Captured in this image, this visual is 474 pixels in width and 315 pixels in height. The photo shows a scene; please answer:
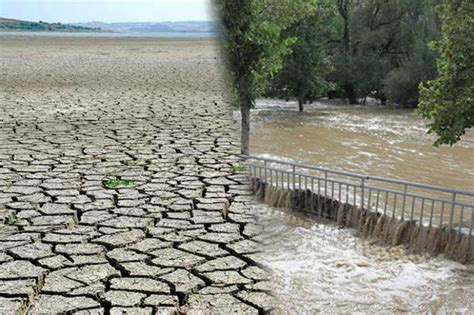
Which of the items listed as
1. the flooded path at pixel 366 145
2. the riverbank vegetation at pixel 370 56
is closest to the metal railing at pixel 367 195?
the riverbank vegetation at pixel 370 56

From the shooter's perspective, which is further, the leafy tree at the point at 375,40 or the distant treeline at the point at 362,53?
the leafy tree at the point at 375,40

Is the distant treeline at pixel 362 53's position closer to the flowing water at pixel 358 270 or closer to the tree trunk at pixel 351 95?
the tree trunk at pixel 351 95

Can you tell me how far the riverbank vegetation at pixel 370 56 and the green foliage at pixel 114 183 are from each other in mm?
2373

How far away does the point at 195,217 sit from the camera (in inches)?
162

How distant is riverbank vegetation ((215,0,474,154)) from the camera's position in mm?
7664

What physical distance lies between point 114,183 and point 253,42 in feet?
9.09

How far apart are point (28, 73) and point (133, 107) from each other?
28.1 ft

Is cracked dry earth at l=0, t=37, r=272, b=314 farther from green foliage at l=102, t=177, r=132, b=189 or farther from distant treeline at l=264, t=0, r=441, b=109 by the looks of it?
distant treeline at l=264, t=0, r=441, b=109

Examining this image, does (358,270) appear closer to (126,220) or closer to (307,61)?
(126,220)

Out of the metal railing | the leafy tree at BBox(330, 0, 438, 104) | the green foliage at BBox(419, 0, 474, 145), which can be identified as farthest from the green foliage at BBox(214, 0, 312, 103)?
the leafy tree at BBox(330, 0, 438, 104)

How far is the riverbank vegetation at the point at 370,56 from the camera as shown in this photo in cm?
766

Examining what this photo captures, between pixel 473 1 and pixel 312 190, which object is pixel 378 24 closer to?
pixel 473 1

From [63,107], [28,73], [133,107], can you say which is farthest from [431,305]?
[28,73]

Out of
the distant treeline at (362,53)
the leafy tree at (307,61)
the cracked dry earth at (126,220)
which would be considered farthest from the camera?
the distant treeline at (362,53)
